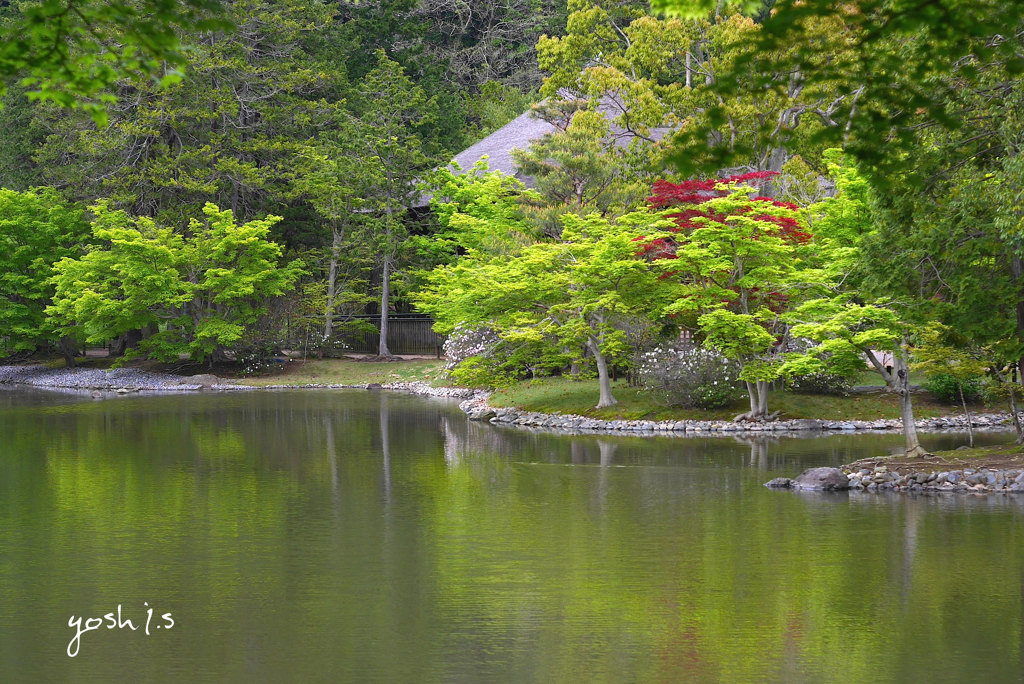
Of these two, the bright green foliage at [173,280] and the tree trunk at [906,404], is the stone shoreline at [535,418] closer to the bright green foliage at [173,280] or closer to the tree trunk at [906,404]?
the bright green foliage at [173,280]

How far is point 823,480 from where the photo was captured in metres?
12.4

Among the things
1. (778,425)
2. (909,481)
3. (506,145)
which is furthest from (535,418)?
(506,145)

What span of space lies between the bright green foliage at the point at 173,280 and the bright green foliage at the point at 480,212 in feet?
16.7

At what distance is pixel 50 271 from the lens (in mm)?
33438

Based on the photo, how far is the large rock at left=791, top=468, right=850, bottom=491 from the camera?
12.4m

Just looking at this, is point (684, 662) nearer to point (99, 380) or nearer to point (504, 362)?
point (504, 362)

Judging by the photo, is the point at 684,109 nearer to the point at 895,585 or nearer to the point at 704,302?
the point at 704,302

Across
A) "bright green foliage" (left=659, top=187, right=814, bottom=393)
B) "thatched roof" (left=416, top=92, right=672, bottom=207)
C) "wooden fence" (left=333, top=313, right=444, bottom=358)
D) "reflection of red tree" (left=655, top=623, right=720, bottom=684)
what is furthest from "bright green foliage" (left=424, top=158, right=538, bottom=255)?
"reflection of red tree" (left=655, top=623, right=720, bottom=684)

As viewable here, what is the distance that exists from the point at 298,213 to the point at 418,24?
13.0 meters

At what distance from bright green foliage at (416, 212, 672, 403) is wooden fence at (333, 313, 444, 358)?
42.0ft

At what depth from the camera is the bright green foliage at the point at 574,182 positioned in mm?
22125

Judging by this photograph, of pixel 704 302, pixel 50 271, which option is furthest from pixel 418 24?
pixel 704 302

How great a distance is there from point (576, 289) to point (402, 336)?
1551 cm
